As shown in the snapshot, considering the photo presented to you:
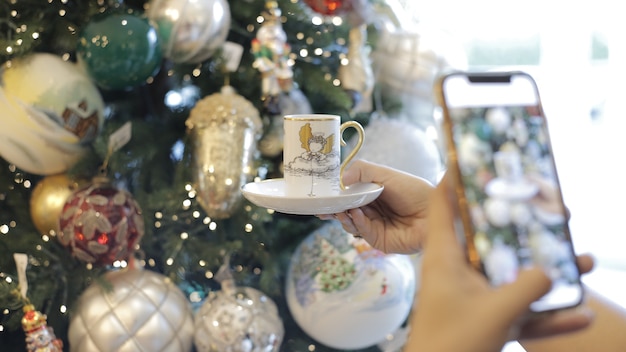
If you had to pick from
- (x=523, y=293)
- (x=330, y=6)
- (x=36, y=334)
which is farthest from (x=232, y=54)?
(x=523, y=293)

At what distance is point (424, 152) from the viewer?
4.87ft

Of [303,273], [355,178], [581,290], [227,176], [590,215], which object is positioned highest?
[581,290]

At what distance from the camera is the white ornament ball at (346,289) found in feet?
4.74

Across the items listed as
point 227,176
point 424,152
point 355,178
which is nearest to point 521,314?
point 355,178

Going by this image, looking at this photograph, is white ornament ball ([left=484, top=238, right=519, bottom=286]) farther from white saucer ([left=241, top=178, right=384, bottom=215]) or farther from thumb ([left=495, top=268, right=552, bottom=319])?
white saucer ([left=241, top=178, right=384, bottom=215])

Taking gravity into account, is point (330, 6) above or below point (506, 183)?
below

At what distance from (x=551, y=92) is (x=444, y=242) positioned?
2636 millimetres

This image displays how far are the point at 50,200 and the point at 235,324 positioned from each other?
448mm

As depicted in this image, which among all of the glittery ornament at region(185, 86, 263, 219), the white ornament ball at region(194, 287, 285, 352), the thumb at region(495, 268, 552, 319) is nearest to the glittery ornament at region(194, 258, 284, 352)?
the white ornament ball at region(194, 287, 285, 352)

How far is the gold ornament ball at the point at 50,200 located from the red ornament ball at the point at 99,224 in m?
0.08

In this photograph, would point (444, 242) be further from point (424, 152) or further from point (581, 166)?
point (581, 166)

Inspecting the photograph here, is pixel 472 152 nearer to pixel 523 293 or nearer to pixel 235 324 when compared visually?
pixel 523 293

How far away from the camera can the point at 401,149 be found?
1.47m

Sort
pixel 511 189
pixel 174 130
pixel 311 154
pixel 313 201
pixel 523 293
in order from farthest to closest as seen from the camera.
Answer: pixel 174 130 < pixel 311 154 < pixel 313 201 < pixel 511 189 < pixel 523 293
